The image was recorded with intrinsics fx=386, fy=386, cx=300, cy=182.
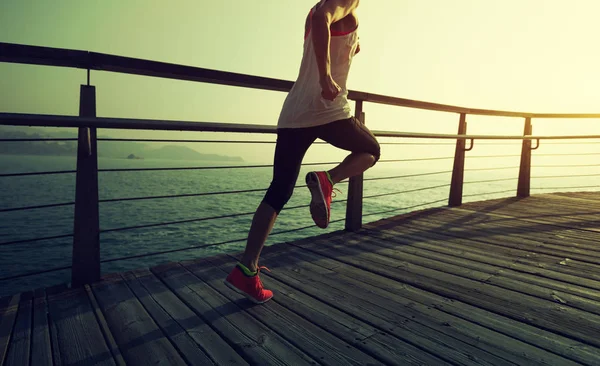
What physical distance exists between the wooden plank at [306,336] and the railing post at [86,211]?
25.0 inches

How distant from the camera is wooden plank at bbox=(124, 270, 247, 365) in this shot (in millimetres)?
1271

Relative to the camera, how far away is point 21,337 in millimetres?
1388

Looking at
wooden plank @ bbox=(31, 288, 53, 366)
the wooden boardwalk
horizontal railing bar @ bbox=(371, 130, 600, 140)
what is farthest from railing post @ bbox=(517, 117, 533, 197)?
wooden plank @ bbox=(31, 288, 53, 366)

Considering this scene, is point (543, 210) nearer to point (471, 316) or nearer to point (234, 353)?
point (471, 316)

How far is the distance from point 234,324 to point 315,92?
3.24 feet

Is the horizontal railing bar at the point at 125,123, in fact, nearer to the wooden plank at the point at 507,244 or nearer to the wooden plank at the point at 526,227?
the wooden plank at the point at 507,244

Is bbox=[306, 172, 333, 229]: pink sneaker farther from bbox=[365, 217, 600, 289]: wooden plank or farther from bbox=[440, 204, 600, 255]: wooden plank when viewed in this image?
bbox=[440, 204, 600, 255]: wooden plank

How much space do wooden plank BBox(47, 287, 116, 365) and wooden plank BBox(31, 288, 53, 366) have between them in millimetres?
17

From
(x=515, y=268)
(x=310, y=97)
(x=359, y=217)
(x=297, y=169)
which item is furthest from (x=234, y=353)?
(x=359, y=217)

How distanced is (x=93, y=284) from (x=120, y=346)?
2.32 feet

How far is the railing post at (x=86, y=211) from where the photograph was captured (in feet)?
6.09

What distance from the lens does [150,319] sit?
1.54 meters

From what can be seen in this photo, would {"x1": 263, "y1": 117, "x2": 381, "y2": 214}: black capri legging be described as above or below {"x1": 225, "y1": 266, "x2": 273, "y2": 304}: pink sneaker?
above

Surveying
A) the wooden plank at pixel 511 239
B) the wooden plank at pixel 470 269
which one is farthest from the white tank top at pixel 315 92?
the wooden plank at pixel 511 239
